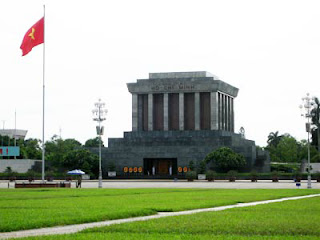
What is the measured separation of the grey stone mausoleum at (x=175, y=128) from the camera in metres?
107

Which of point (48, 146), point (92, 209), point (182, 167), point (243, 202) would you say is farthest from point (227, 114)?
point (92, 209)

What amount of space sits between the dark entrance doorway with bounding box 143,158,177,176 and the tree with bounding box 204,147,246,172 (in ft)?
33.5

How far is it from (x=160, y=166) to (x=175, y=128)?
8.57 meters

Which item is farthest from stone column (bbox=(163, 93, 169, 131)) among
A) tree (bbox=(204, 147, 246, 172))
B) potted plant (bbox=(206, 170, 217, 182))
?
potted plant (bbox=(206, 170, 217, 182))

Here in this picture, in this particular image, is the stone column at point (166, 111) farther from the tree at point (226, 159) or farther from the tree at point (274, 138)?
the tree at point (274, 138)

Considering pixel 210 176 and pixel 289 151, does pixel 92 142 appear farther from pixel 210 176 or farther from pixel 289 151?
pixel 210 176

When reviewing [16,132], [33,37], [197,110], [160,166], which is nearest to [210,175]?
[160,166]

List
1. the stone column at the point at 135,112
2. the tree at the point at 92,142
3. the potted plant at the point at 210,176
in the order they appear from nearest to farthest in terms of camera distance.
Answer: the potted plant at the point at 210,176, the stone column at the point at 135,112, the tree at the point at 92,142

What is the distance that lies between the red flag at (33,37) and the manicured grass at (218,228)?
4009 cm

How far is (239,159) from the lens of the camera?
10200 cm

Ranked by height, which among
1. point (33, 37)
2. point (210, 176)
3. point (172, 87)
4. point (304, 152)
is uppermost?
point (172, 87)

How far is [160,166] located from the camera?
370 feet

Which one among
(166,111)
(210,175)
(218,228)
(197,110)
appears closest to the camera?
(218,228)

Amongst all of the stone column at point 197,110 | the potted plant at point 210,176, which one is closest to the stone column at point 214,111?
the stone column at point 197,110
